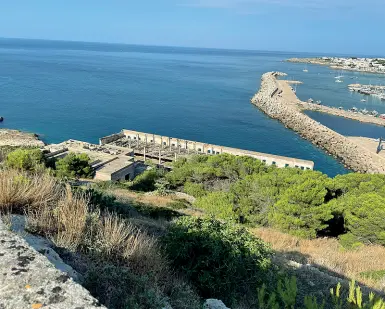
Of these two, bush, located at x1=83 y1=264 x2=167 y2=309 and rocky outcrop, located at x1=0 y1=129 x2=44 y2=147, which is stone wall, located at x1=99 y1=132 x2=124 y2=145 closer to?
rocky outcrop, located at x1=0 y1=129 x2=44 y2=147

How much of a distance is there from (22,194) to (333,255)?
8.19 metres

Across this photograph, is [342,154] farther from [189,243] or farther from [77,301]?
[77,301]

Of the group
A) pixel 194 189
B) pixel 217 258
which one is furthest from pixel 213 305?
pixel 194 189

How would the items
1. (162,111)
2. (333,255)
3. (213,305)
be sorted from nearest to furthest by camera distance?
(213,305), (333,255), (162,111)

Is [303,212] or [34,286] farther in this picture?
[303,212]

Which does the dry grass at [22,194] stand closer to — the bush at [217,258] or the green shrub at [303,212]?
the bush at [217,258]

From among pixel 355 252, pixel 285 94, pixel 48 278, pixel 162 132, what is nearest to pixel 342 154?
pixel 162 132

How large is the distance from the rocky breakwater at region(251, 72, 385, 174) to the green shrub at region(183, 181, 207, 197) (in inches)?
976

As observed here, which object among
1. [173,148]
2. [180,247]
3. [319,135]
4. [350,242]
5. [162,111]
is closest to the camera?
[180,247]

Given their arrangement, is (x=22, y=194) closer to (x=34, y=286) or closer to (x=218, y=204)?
(x=34, y=286)

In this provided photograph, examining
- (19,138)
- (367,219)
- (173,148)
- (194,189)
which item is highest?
(367,219)

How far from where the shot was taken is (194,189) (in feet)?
57.9

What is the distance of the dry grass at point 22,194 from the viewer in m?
4.40

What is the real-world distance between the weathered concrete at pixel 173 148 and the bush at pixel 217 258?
92.5ft
